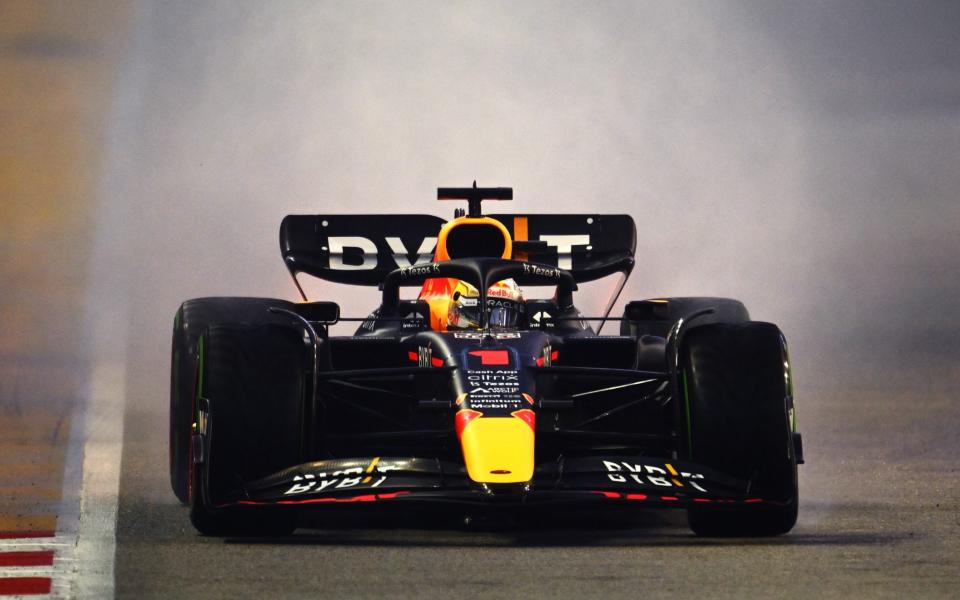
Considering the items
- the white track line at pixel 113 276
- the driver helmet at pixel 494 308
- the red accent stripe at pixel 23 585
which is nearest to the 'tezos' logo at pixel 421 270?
the driver helmet at pixel 494 308

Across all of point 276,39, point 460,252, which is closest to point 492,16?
point 276,39

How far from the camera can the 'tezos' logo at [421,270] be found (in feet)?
31.2

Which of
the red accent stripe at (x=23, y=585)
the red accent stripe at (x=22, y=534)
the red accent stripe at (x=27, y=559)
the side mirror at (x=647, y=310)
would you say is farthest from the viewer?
the side mirror at (x=647, y=310)

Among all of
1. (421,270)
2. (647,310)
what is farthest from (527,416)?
(421,270)

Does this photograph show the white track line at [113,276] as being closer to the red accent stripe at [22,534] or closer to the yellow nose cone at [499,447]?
the red accent stripe at [22,534]

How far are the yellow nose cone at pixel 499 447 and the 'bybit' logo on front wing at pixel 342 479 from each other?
1.20 ft

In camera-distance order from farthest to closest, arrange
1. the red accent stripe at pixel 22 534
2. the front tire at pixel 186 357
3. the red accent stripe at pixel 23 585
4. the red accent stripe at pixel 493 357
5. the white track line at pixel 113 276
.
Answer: the white track line at pixel 113 276 → the front tire at pixel 186 357 → the red accent stripe at pixel 493 357 → the red accent stripe at pixel 22 534 → the red accent stripe at pixel 23 585

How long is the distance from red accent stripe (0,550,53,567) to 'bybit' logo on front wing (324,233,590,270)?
4.89 meters

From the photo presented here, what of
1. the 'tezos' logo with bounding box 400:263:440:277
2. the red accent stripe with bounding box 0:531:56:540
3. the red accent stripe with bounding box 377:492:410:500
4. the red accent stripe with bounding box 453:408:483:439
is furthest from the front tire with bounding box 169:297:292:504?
the red accent stripe with bounding box 377:492:410:500

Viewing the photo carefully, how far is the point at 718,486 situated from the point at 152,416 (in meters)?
12.7

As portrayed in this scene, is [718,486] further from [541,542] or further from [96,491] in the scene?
[96,491]

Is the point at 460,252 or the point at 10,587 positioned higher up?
the point at 460,252

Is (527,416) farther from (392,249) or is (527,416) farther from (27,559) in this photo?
(392,249)

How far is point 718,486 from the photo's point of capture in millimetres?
7887
